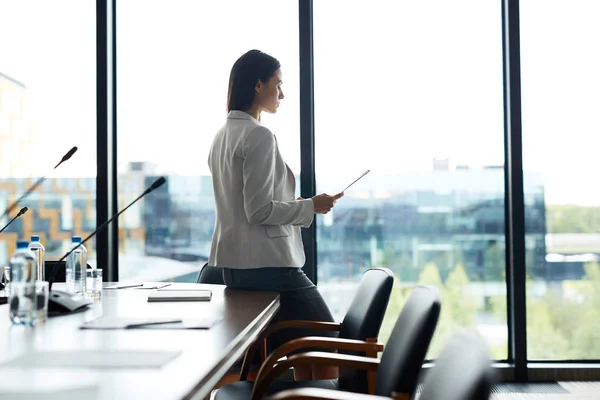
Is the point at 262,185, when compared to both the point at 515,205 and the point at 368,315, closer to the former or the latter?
the point at 368,315

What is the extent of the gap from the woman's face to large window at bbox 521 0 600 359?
6.08 ft

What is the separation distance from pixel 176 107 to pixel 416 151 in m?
1.49

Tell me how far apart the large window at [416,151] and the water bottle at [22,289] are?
229cm

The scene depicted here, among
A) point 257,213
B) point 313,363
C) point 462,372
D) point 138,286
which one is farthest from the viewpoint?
Answer: point 138,286

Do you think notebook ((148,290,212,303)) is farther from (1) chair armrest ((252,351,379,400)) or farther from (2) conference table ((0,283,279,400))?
(1) chair armrest ((252,351,379,400))

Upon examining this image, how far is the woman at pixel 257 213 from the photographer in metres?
2.40

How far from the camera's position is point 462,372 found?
1019mm

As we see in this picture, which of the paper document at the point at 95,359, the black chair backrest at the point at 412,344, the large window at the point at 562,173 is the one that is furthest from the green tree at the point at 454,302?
the paper document at the point at 95,359

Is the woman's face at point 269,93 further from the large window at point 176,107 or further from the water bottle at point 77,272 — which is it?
the large window at point 176,107

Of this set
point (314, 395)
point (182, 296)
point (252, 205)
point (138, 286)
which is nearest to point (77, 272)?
point (138, 286)

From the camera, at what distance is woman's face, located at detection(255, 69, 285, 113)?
2.61 m

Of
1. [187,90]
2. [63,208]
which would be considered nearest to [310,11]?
[187,90]

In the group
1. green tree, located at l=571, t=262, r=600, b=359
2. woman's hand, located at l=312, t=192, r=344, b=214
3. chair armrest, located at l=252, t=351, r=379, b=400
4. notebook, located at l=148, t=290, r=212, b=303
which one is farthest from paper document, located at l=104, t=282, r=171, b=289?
green tree, located at l=571, t=262, r=600, b=359

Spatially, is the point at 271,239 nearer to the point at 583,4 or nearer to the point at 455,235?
the point at 455,235
